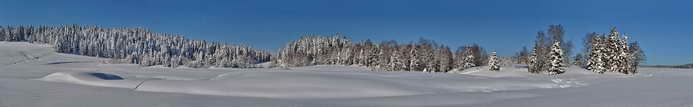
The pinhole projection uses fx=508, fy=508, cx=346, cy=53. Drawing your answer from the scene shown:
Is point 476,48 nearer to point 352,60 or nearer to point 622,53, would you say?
point 352,60

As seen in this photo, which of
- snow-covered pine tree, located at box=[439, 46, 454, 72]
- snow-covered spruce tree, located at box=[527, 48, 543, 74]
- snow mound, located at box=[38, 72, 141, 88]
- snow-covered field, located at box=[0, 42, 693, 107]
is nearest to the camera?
snow-covered field, located at box=[0, 42, 693, 107]

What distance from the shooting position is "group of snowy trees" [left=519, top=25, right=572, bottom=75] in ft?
208

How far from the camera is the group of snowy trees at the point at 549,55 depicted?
2494 inches

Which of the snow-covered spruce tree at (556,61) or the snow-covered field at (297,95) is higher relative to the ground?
the snow-covered spruce tree at (556,61)

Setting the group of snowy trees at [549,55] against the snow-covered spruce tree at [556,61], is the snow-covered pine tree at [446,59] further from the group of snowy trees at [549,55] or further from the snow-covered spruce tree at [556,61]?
the snow-covered spruce tree at [556,61]

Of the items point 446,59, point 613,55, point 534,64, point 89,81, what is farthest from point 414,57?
point 89,81

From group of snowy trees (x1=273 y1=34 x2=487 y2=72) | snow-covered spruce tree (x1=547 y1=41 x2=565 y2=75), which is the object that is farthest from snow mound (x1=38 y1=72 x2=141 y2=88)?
group of snowy trees (x1=273 y1=34 x2=487 y2=72)

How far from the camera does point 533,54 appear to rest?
233 feet

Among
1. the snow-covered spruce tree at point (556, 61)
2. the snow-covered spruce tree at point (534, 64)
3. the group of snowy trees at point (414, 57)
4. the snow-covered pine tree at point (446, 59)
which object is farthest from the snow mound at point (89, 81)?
the snow-covered pine tree at point (446, 59)

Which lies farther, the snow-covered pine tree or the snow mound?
the snow-covered pine tree

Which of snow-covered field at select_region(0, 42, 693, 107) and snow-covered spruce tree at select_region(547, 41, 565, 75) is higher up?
snow-covered spruce tree at select_region(547, 41, 565, 75)

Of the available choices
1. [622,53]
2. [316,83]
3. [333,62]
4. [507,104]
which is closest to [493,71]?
[622,53]

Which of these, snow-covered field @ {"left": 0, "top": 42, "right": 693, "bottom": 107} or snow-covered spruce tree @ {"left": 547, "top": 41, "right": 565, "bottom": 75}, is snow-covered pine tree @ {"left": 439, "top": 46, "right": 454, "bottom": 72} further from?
snow-covered field @ {"left": 0, "top": 42, "right": 693, "bottom": 107}

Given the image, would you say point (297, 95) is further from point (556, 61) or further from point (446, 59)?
point (446, 59)
